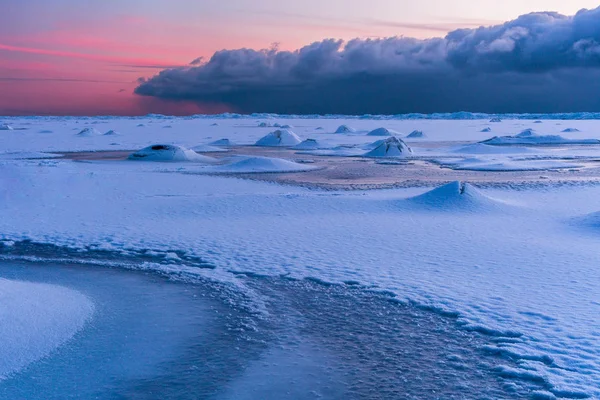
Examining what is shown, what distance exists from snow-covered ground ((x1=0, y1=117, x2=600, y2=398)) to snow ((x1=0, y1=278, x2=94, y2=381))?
1.30 metres

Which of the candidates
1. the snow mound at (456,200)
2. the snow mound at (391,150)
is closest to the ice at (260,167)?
the snow mound at (391,150)

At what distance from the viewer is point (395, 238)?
8.02m

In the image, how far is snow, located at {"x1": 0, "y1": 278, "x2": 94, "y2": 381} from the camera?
4.21 metres

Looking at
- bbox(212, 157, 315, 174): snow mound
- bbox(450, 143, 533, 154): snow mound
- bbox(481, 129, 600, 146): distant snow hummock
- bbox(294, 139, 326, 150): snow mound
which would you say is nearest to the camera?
bbox(212, 157, 315, 174): snow mound

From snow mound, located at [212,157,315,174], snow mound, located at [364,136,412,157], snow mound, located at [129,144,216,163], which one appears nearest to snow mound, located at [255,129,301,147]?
snow mound, located at [364,136,412,157]

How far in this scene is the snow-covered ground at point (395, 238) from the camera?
4812 mm

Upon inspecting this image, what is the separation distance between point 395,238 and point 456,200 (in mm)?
2780

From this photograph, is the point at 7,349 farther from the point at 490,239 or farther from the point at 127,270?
the point at 490,239

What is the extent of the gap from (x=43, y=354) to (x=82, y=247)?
3438mm

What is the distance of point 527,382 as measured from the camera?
12.8ft

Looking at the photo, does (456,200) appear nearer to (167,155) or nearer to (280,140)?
(167,155)

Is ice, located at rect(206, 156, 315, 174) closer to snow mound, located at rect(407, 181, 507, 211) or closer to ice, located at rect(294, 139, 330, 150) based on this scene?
snow mound, located at rect(407, 181, 507, 211)

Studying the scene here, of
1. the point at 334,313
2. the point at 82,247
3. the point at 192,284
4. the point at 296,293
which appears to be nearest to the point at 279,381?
the point at 334,313

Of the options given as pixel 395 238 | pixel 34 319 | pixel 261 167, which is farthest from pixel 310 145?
pixel 34 319
